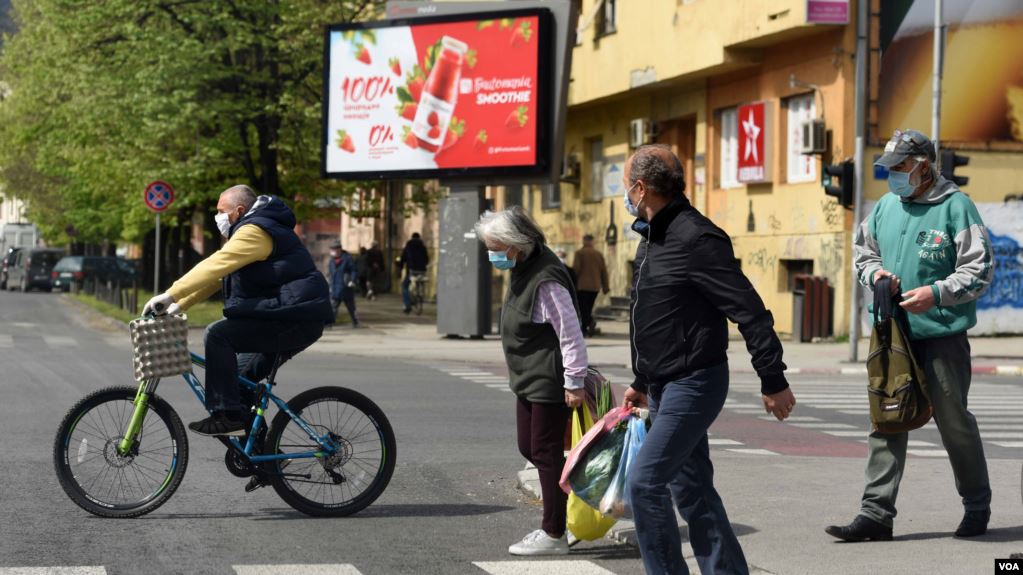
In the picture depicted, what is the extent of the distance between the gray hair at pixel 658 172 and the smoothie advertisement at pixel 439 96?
67.8 ft

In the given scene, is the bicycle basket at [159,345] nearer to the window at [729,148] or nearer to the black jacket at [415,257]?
the window at [729,148]

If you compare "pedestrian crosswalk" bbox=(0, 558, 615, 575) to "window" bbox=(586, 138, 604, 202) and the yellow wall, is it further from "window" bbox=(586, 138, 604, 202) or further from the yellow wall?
"window" bbox=(586, 138, 604, 202)

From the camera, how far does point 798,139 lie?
28.3 metres

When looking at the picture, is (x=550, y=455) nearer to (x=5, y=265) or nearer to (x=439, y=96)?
(x=439, y=96)

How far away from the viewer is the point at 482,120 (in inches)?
1062

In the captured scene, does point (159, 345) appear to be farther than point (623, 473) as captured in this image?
Yes

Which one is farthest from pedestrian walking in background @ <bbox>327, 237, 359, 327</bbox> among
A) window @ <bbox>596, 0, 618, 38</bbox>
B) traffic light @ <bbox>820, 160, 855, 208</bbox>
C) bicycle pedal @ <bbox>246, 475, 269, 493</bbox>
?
bicycle pedal @ <bbox>246, 475, 269, 493</bbox>

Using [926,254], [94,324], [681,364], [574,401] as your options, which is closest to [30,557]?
[574,401]

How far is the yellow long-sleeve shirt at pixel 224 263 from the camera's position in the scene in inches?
320

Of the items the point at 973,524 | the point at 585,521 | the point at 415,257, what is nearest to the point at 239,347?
the point at 585,521

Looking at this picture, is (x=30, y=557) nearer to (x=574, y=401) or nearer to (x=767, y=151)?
(x=574, y=401)

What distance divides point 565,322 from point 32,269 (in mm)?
60422

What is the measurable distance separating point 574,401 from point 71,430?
108 inches

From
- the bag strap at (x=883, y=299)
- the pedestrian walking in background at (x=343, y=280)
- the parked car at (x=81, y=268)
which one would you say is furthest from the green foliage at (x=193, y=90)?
the bag strap at (x=883, y=299)
